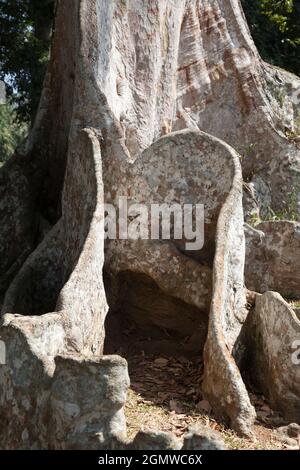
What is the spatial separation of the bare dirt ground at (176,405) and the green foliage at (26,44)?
8.23 meters

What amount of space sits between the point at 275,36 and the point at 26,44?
485 centimetres

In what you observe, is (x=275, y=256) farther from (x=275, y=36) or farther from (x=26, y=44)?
(x=275, y=36)

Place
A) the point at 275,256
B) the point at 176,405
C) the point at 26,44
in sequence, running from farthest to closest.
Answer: the point at 26,44, the point at 275,256, the point at 176,405

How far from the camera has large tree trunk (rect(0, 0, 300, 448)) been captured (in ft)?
14.9

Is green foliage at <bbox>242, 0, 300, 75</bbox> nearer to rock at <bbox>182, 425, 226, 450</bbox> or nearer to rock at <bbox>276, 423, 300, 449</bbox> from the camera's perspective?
rock at <bbox>276, 423, 300, 449</bbox>

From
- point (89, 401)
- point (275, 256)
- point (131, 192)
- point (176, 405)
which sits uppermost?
point (131, 192)

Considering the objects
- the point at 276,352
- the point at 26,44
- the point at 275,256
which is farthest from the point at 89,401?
the point at 26,44

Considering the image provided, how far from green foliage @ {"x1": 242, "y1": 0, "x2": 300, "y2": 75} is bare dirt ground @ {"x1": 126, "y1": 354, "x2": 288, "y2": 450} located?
9.47m

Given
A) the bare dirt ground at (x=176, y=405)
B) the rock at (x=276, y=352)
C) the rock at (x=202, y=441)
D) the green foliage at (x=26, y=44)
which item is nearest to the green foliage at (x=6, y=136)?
the green foliage at (x=26, y=44)

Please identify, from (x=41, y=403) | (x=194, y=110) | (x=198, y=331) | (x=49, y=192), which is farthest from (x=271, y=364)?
(x=194, y=110)

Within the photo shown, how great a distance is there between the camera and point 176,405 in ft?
17.9

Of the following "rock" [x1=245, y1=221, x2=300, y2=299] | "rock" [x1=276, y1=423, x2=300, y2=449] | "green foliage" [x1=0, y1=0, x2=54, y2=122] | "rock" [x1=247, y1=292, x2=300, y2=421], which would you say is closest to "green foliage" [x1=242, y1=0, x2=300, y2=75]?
"green foliage" [x1=0, y1=0, x2=54, y2=122]

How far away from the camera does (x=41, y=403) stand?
14.1ft

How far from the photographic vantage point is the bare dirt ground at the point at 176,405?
5.00 m
